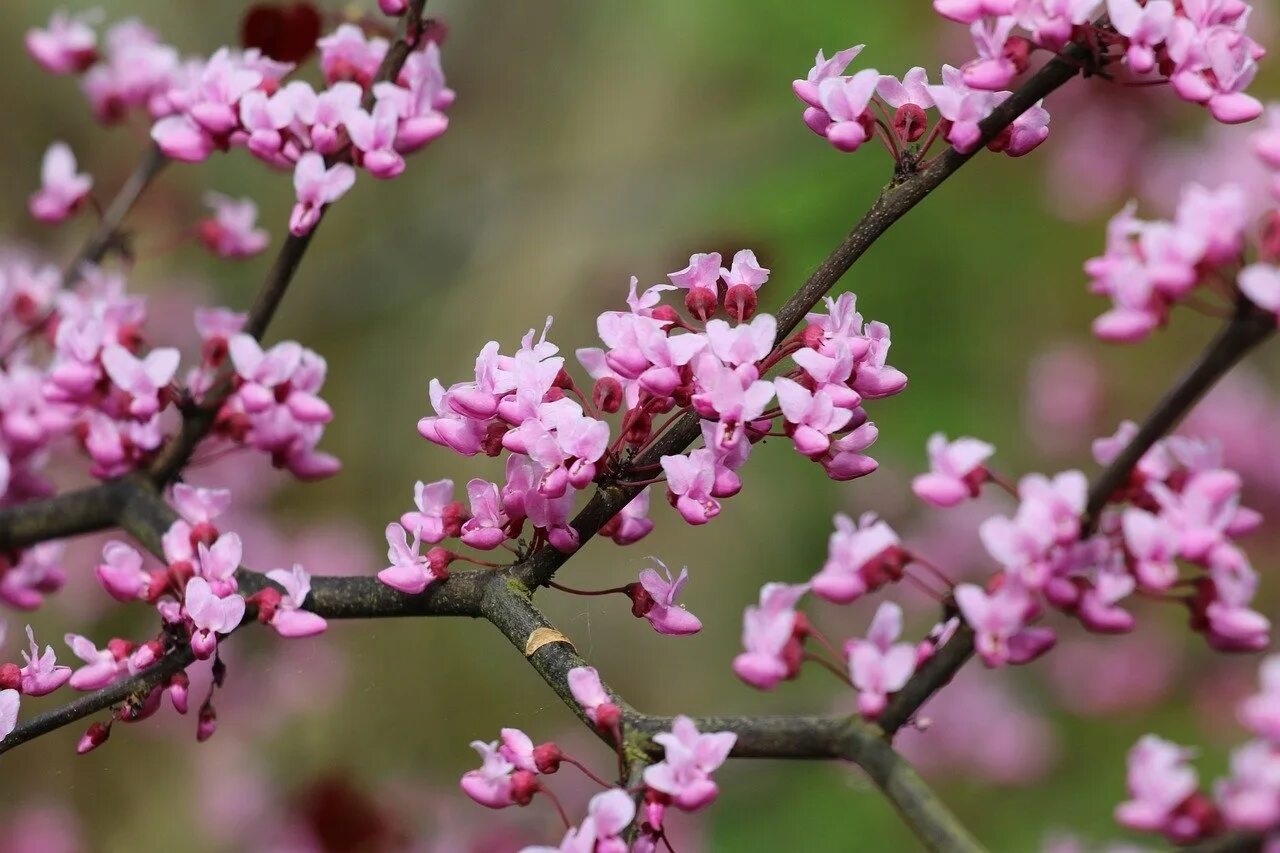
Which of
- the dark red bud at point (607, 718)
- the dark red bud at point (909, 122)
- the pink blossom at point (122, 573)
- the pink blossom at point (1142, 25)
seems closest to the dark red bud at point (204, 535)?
the pink blossom at point (122, 573)

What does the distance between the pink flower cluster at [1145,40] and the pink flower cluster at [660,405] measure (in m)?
0.22

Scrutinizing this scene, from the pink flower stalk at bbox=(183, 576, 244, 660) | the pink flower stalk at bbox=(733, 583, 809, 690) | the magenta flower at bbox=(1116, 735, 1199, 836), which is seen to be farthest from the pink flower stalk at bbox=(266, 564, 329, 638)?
the magenta flower at bbox=(1116, 735, 1199, 836)

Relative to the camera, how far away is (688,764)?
0.86 m

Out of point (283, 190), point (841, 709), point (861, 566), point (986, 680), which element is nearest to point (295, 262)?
point (861, 566)

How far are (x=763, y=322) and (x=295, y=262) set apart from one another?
1.90 feet

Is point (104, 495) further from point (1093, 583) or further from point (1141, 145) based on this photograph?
point (1141, 145)

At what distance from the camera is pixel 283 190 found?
4.00 meters

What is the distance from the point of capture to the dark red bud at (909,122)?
104cm

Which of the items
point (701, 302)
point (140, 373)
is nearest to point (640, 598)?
point (701, 302)

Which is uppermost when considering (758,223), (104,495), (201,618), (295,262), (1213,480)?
(1213,480)

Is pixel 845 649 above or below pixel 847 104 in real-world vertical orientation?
below

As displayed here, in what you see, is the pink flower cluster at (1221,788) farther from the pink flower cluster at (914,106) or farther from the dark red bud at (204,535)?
the dark red bud at (204,535)

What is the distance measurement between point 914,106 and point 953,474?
1.09 ft

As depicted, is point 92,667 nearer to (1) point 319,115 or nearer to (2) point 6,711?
(2) point 6,711
